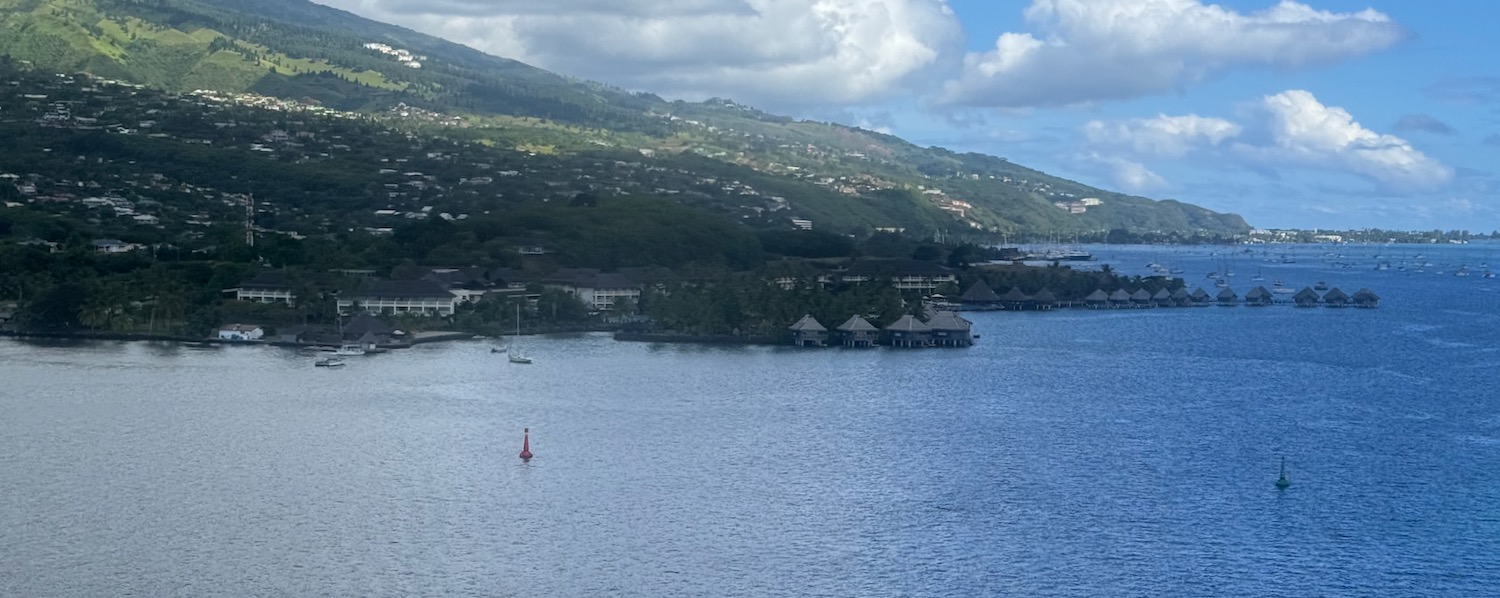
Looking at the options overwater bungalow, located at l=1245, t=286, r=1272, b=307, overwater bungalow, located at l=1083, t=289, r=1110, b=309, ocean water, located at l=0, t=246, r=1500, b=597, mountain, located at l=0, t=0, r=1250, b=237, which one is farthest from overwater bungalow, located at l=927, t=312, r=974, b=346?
mountain, located at l=0, t=0, r=1250, b=237

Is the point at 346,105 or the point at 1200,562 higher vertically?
the point at 346,105

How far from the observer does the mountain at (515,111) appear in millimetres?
88250

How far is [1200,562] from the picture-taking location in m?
18.5

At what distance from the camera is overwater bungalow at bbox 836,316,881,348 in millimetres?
43000

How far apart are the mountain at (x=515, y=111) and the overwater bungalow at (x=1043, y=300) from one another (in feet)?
59.7

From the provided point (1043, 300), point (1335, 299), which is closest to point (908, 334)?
point (1043, 300)

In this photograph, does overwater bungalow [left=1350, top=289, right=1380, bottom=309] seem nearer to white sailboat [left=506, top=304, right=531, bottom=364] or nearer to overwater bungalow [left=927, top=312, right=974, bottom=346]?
overwater bungalow [left=927, top=312, right=974, bottom=346]

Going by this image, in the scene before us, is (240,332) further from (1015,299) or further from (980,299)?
(1015,299)

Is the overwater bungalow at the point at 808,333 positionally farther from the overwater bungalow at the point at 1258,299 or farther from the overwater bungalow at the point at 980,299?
the overwater bungalow at the point at 1258,299

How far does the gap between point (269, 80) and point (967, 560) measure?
8426 cm

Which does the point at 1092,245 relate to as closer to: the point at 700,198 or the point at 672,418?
the point at 700,198

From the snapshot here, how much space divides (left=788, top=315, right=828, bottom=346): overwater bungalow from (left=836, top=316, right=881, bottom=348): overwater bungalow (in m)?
0.51

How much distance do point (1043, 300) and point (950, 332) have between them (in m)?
16.8

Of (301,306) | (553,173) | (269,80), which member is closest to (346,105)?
(269,80)
